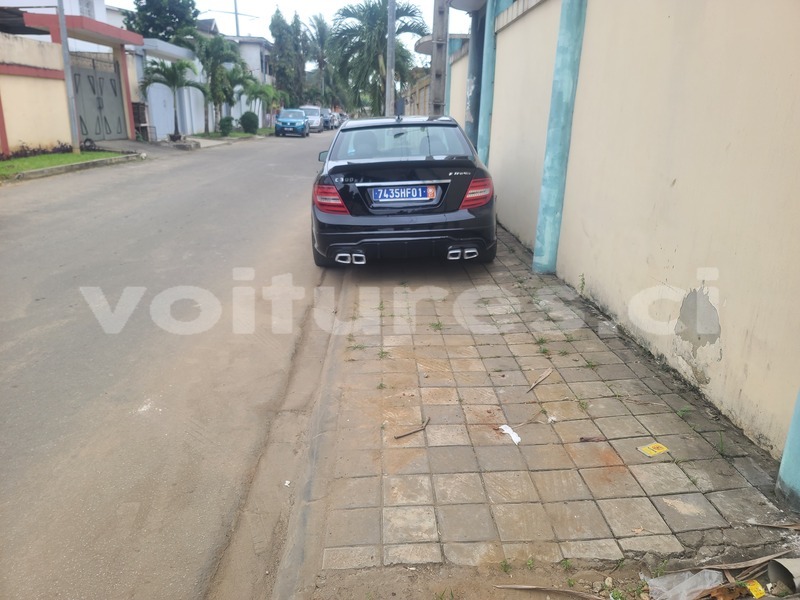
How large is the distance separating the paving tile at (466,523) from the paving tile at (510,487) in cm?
11

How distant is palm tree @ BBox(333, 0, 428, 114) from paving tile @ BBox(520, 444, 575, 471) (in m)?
21.7

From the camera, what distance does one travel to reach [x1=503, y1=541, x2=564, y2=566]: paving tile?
237cm

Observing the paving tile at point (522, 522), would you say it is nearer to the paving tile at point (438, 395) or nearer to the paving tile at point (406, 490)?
the paving tile at point (406, 490)

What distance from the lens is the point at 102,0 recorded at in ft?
96.8

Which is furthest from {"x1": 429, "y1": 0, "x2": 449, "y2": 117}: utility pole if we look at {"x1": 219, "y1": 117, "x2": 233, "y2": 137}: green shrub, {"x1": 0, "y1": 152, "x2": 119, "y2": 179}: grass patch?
{"x1": 219, "y1": 117, "x2": 233, "y2": 137}: green shrub

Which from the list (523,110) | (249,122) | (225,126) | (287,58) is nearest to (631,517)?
(523,110)

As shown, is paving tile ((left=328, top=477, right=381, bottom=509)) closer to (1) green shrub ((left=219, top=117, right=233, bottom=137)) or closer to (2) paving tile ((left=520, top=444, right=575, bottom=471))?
(2) paving tile ((left=520, top=444, right=575, bottom=471))

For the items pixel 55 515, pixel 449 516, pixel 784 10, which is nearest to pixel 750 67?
pixel 784 10

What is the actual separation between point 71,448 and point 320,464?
141 centimetres

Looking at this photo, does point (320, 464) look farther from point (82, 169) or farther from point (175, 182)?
point (82, 169)

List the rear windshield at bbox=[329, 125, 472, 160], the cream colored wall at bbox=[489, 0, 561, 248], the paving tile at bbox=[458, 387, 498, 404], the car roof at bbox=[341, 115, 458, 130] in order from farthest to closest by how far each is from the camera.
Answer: the cream colored wall at bbox=[489, 0, 561, 248]
the car roof at bbox=[341, 115, 458, 130]
the rear windshield at bbox=[329, 125, 472, 160]
the paving tile at bbox=[458, 387, 498, 404]

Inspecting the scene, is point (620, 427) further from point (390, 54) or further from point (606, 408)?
point (390, 54)

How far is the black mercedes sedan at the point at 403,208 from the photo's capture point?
18.2ft

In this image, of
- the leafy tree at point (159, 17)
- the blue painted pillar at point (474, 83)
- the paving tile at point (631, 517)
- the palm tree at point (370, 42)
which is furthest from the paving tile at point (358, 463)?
the leafy tree at point (159, 17)
